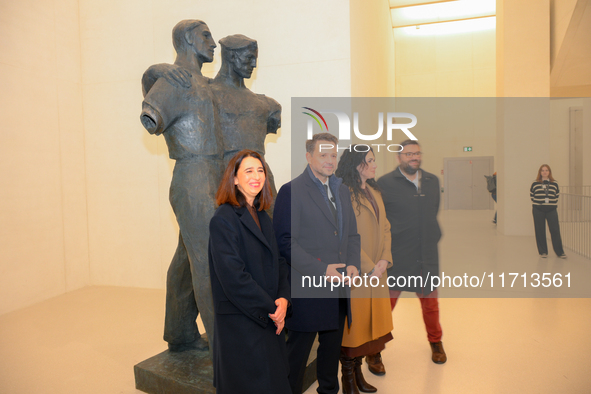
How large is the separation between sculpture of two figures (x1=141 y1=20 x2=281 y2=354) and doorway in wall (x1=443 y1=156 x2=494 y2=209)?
1994 mm

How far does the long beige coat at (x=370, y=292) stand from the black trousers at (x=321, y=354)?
0.61 feet

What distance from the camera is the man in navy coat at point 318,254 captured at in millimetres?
2553

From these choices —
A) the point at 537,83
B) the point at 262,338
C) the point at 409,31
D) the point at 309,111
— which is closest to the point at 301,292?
the point at 262,338

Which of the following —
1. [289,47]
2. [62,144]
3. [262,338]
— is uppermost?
[289,47]

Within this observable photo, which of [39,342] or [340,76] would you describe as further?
[340,76]

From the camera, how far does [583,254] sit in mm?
7430

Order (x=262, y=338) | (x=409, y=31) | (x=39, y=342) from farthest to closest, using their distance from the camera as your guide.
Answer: (x=409, y=31), (x=39, y=342), (x=262, y=338)

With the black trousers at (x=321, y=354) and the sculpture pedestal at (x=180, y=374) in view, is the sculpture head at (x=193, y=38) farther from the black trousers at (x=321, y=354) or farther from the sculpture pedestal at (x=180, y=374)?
the sculpture pedestal at (x=180, y=374)

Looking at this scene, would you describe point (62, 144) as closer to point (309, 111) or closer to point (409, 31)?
point (309, 111)

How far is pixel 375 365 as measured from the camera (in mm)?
3381

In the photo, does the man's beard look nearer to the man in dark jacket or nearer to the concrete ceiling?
the man in dark jacket

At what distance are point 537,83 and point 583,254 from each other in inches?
167

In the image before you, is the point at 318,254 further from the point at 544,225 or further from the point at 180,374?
the point at 544,225

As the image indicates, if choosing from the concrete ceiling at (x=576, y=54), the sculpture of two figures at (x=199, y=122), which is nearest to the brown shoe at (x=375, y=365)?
the sculpture of two figures at (x=199, y=122)
